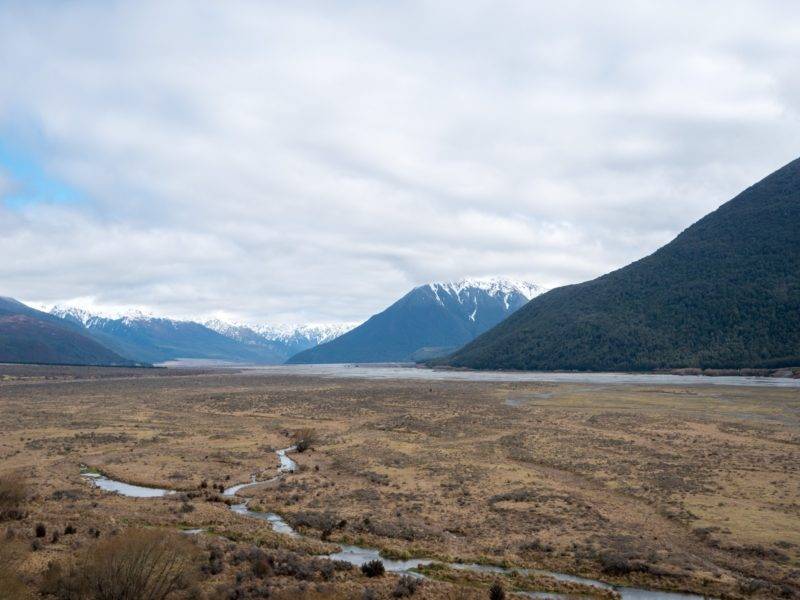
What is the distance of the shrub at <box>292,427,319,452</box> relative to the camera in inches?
1714

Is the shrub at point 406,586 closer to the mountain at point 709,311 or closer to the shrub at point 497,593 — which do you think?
the shrub at point 497,593

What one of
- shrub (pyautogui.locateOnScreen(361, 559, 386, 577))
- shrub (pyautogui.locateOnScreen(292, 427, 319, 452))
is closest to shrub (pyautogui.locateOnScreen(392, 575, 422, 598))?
shrub (pyautogui.locateOnScreen(361, 559, 386, 577))

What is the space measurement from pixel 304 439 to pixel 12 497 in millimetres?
22206

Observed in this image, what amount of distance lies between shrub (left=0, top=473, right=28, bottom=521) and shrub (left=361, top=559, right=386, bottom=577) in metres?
16.0

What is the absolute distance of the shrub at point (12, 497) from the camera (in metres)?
23.7

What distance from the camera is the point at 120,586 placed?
14562 mm

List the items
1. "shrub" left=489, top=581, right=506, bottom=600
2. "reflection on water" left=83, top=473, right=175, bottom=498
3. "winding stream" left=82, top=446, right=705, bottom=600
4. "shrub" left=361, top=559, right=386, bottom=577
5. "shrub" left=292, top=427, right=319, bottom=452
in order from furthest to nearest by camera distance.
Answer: "shrub" left=292, top=427, right=319, bottom=452, "reflection on water" left=83, top=473, right=175, bottom=498, "shrub" left=361, top=559, right=386, bottom=577, "winding stream" left=82, top=446, right=705, bottom=600, "shrub" left=489, top=581, right=506, bottom=600

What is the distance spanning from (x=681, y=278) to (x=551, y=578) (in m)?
187

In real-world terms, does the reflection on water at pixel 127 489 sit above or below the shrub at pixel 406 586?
below

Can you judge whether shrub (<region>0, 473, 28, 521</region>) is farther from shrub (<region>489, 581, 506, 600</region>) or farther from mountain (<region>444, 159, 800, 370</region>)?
mountain (<region>444, 159, 800, 370</region>)

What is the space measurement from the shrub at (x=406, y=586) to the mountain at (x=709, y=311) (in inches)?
5665

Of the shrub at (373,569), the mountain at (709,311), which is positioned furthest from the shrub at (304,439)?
the mountain at (709,311)

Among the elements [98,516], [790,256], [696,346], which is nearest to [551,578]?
[98,516]

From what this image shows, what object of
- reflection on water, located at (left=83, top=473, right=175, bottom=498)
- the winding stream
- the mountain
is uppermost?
the mountain
